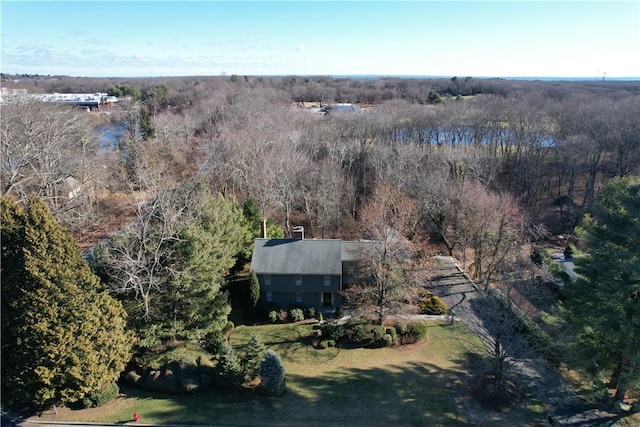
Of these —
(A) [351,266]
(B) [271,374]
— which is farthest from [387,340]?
(B) [271,374]

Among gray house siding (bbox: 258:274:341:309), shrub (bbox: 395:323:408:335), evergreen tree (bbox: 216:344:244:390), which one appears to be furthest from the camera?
gray house siding (bbox: 258:274:341:309)

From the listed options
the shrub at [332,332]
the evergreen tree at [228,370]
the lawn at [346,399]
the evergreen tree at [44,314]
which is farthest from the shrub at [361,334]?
the evergreen tree at [44,314]

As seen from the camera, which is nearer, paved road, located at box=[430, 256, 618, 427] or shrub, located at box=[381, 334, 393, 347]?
paved road, located at box=[430, 256, 618, 427]

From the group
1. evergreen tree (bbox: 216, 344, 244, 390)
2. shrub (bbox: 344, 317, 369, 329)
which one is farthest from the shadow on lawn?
shrub (bbox: 344, 317, 369, 329)

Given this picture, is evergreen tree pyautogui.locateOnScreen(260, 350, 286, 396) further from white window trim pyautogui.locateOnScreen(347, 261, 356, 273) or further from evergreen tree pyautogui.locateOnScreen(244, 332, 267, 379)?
white window trim pyautogui.locateOnScreen(347, 261, 356, 273)

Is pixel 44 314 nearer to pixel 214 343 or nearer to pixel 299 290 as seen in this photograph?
pixel 214 343

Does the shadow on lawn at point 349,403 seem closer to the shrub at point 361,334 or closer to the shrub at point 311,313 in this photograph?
the shrub at point 361,334
